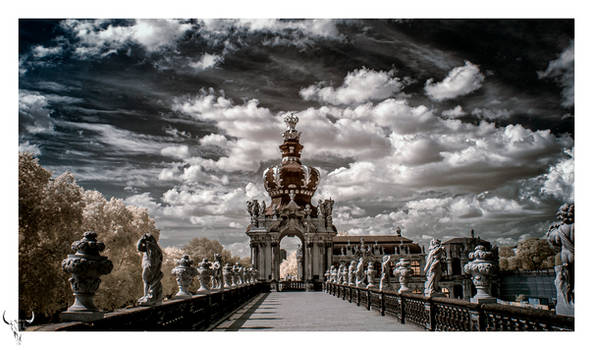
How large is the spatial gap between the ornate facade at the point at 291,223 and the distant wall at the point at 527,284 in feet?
93.7

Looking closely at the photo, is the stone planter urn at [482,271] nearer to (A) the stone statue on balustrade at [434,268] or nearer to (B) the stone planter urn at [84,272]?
(A) the stone statue on balustrade at [434,268]

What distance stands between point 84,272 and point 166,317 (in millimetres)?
3403

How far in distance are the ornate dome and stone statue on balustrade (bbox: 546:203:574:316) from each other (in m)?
57.1

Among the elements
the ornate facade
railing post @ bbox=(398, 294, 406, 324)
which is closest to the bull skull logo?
railing post @ bbox=(398, 294, 406, 324)

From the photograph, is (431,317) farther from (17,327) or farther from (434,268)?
(17,327)

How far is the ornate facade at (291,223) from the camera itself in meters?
57.5

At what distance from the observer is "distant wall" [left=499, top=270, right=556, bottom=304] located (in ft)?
201

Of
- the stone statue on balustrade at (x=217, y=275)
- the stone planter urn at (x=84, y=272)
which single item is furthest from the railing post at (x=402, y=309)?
the stone statue on balustrade at (x=217, y=275)

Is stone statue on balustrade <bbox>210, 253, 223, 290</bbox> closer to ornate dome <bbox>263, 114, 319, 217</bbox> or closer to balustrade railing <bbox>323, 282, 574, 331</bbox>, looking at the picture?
balustrade railing <bbox>323, 282, 574, 331</bbox>

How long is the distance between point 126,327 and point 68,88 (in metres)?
13.6

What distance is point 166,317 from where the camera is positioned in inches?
402

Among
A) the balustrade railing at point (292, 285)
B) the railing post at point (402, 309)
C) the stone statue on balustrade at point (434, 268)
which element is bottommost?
the balustrade railing at point (292, 285)
